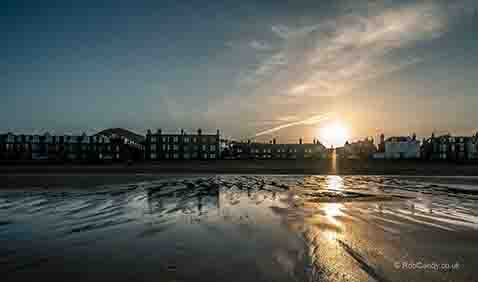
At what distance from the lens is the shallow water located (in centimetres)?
476

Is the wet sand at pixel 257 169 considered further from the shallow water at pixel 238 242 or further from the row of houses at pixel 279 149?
the row of houses at pixel 279 149

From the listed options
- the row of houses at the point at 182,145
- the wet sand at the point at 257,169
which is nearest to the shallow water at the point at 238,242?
the wet sand at the point at 257,169

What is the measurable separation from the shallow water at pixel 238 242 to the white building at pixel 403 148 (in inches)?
3463

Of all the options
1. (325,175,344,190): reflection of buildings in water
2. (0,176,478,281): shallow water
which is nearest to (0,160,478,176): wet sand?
(325,175,344,190): reflection of buildings in water

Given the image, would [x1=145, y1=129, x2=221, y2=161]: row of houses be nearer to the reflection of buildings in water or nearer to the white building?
the white building

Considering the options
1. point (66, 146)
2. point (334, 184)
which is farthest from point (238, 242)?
point (66, 146)

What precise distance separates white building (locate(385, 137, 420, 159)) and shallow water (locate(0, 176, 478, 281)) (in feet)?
289

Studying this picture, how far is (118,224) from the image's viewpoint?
847cm

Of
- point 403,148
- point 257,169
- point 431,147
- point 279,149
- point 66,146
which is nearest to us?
point 257,169

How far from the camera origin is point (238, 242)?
660 centimetres

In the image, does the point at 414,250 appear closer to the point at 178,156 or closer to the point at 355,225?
the point at 355,225

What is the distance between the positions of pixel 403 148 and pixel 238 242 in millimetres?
99215

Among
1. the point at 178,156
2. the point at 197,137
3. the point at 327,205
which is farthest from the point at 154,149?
the point at 327,205

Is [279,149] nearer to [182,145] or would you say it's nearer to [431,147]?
[182,145]
